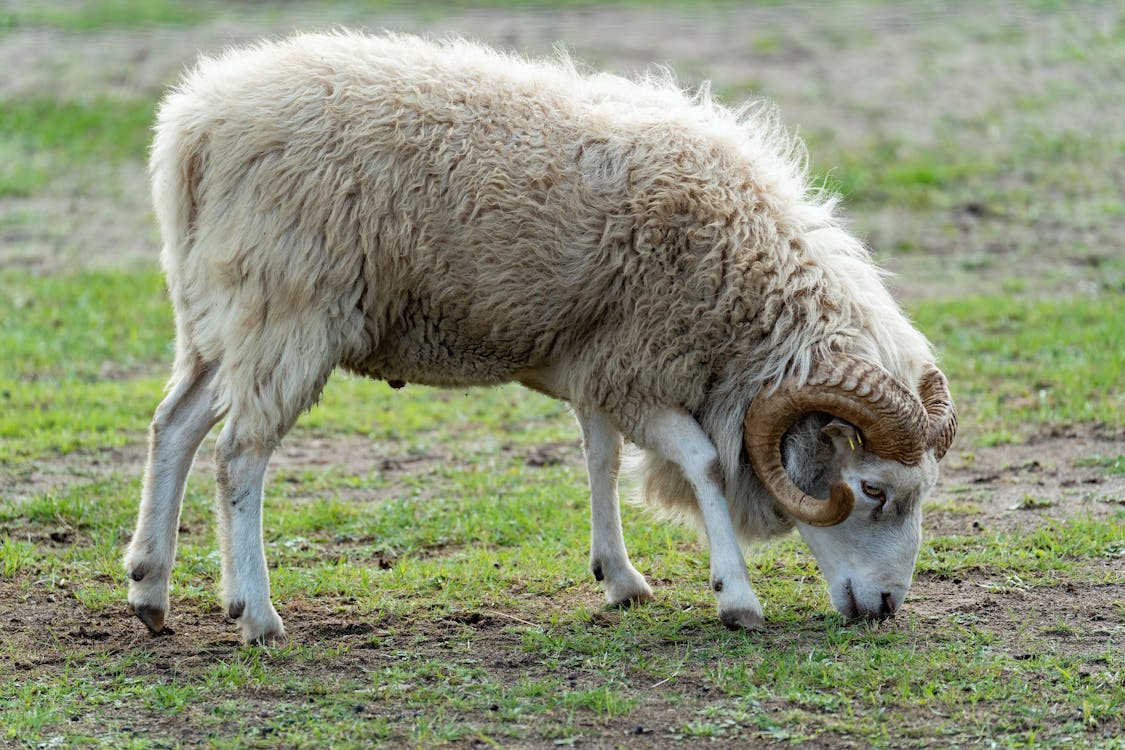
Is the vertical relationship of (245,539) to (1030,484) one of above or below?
below

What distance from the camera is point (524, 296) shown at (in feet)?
19.6

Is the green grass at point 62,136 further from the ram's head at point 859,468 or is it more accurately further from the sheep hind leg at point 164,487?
the ram's head at point 859,468

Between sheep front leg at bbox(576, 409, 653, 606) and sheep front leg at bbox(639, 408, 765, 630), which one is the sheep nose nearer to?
sheep front leg at bbox(639, 408, 765, 630)

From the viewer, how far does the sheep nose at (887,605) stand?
19.7ft

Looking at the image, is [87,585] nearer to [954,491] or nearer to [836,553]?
[836,553]

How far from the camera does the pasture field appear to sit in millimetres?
5117

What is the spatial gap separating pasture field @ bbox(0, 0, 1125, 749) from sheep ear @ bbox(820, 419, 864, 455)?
0.70 m

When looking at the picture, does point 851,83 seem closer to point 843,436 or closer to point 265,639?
point 843,436

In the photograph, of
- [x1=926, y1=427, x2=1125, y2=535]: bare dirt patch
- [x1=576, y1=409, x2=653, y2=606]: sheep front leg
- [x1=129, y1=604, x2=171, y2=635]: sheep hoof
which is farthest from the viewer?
[x1=926, y1=427, x2=1125, y2=535]: bare dirt patch

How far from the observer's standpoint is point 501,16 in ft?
62.4

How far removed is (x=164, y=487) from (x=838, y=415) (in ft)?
8.93

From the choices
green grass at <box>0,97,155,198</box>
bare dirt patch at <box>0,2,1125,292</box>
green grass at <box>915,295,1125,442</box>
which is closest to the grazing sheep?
green grass at <box>915,295,1125,442</box>

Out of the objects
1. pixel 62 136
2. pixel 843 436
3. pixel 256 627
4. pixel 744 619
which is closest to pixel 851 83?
pixel 62 136

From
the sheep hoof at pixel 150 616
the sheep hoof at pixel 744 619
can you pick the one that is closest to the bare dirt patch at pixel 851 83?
the sheep hoof at pixel 744 619
